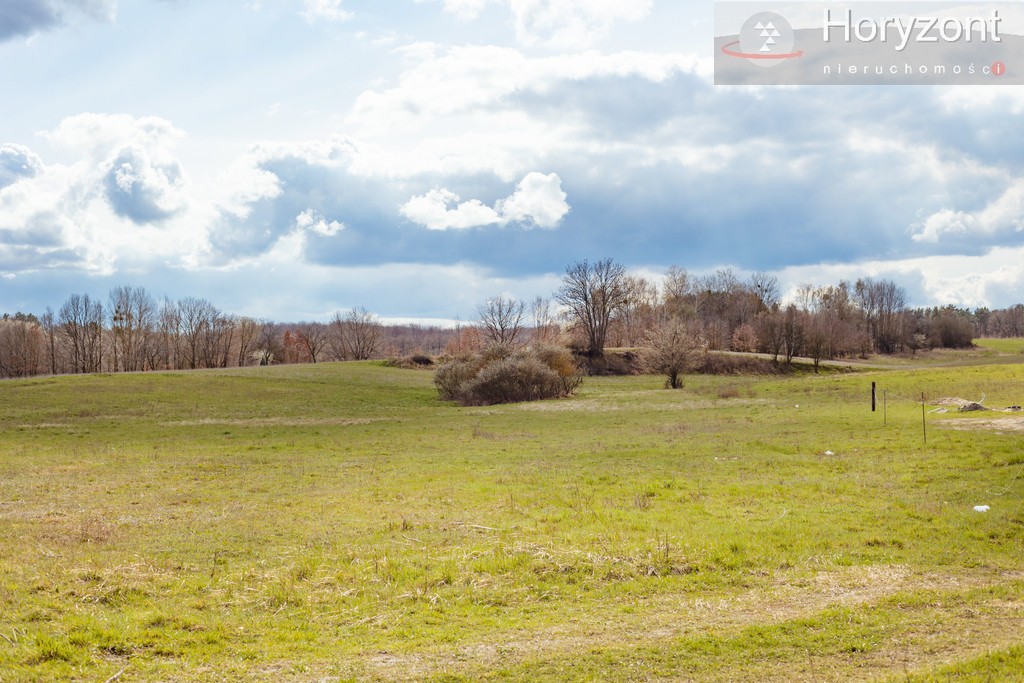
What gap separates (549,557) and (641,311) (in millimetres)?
130190

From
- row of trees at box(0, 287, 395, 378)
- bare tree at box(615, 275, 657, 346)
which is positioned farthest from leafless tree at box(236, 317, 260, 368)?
bare tree at box(615, 275, 657, 346)

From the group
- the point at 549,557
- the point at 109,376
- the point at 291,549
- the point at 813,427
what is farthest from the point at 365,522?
the point at 109,376

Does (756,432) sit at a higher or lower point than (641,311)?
lower

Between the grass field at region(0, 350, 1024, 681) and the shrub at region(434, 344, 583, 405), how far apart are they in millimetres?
23569

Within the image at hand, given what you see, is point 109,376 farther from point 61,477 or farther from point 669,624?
point 669,624

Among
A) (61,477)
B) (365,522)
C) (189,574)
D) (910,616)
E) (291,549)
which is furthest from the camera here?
(61,477)

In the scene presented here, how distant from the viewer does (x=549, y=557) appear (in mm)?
11914

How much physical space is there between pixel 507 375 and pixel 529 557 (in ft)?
133

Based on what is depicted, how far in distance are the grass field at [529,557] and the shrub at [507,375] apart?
2357 centimetres

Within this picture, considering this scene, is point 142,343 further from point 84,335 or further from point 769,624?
point 769,624

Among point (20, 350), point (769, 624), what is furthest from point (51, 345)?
point (769, 624)

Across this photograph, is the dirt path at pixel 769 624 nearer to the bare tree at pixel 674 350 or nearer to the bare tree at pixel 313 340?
the bare tree at pixel 674 350

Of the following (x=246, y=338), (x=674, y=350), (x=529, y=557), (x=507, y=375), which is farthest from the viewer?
(x=246, y=338)

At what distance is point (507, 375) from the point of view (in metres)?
52.5
